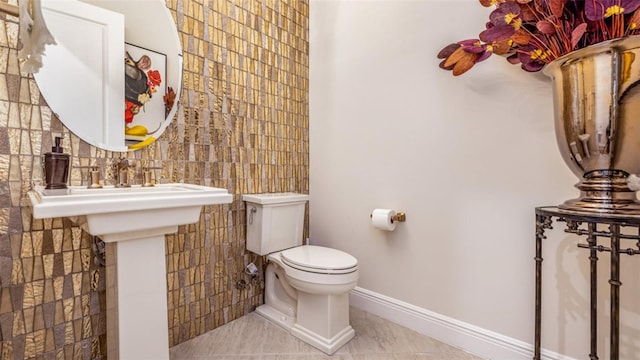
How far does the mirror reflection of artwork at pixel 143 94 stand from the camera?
1.57 meters

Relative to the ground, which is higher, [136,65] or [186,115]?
[136,65]

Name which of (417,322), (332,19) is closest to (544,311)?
(417,322)

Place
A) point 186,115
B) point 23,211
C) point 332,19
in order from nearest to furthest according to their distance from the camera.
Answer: point 23,211
point 186,115
point 332,19

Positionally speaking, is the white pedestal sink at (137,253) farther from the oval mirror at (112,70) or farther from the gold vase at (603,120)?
the gold vase at (603,120)

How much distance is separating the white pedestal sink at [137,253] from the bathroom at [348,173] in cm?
30

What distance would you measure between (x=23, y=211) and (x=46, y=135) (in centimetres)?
33

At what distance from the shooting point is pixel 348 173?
2.25 metres

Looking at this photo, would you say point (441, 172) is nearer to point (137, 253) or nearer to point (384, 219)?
point (384, 219)

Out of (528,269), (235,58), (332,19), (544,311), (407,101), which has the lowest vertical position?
(544,311)

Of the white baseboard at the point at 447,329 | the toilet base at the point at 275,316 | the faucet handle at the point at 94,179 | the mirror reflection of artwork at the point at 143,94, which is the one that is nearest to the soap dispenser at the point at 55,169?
the faucet handle at the point at 94,179

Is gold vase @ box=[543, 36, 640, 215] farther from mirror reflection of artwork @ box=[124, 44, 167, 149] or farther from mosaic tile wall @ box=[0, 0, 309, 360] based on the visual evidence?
mirror reflection of artwork @ box=[124, 44, 167, 149]

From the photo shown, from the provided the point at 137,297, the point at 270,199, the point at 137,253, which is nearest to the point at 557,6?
the point at 270,199

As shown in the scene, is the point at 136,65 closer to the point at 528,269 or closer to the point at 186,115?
the point at 186,115

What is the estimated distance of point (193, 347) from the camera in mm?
1697
